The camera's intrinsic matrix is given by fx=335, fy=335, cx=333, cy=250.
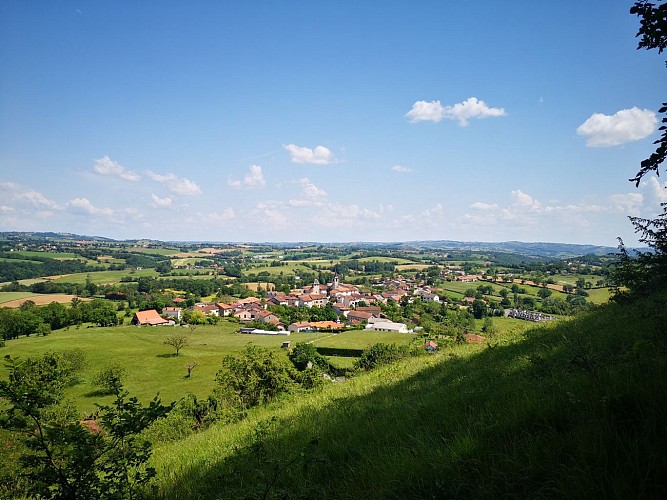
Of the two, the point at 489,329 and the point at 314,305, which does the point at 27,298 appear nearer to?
the point at 314,305

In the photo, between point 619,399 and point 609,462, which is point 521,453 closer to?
point 609,462

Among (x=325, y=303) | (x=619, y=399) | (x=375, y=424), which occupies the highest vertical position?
(x=619, y=399)

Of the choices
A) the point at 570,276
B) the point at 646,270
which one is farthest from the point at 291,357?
the point at 570,276

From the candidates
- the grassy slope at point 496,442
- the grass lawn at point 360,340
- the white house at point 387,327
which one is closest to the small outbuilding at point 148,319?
the grass lawn at point 360,340

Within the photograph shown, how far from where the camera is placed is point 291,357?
48.1 m

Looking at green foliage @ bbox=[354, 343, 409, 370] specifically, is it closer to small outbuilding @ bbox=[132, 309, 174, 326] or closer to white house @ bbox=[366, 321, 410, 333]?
white house @ bbox=[366, 321, 410, 333]

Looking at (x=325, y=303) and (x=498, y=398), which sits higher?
(x=498, y=398)

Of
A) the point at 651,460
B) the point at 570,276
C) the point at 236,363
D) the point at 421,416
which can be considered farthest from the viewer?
the point at 570,276

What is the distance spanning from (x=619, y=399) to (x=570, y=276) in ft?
476

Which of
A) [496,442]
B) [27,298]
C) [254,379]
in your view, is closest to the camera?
[496,442]

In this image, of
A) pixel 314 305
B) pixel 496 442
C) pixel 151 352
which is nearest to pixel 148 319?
pixel 151 352

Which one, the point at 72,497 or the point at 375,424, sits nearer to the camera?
the point at 72,497

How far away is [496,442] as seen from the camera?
3.56 meters

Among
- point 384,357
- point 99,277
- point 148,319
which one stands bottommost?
point 148,319
